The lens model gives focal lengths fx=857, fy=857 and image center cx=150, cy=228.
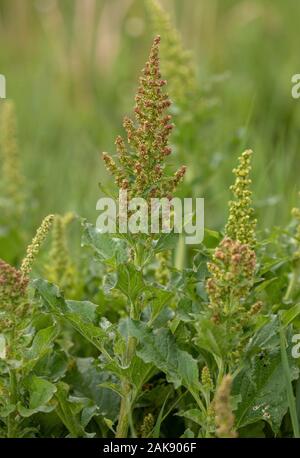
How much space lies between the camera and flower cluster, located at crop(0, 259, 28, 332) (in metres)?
1.69

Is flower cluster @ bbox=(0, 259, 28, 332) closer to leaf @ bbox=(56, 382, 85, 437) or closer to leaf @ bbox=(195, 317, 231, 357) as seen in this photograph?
leaf @ bbox=(56, 382, 85, 437)

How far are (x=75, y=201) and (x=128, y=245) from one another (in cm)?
160

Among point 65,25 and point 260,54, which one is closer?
point 260,54

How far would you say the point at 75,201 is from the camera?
3.50 meters

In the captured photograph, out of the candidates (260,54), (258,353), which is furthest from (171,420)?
(260,54)

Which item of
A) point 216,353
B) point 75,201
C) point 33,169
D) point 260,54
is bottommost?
point 216,353

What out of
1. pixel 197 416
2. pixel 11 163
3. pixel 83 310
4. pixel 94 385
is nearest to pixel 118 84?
pixel 11 163

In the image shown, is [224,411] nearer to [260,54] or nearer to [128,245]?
[128,245]

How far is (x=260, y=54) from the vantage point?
572 cm

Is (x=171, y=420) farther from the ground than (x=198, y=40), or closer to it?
closer to it

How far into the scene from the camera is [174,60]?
3.26 metres

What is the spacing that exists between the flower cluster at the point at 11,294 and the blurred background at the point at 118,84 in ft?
5.39

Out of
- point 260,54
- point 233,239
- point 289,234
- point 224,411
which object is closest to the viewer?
point 224,411

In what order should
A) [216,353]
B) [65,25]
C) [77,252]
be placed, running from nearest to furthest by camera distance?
[216,353], [77,252], [65,25]
